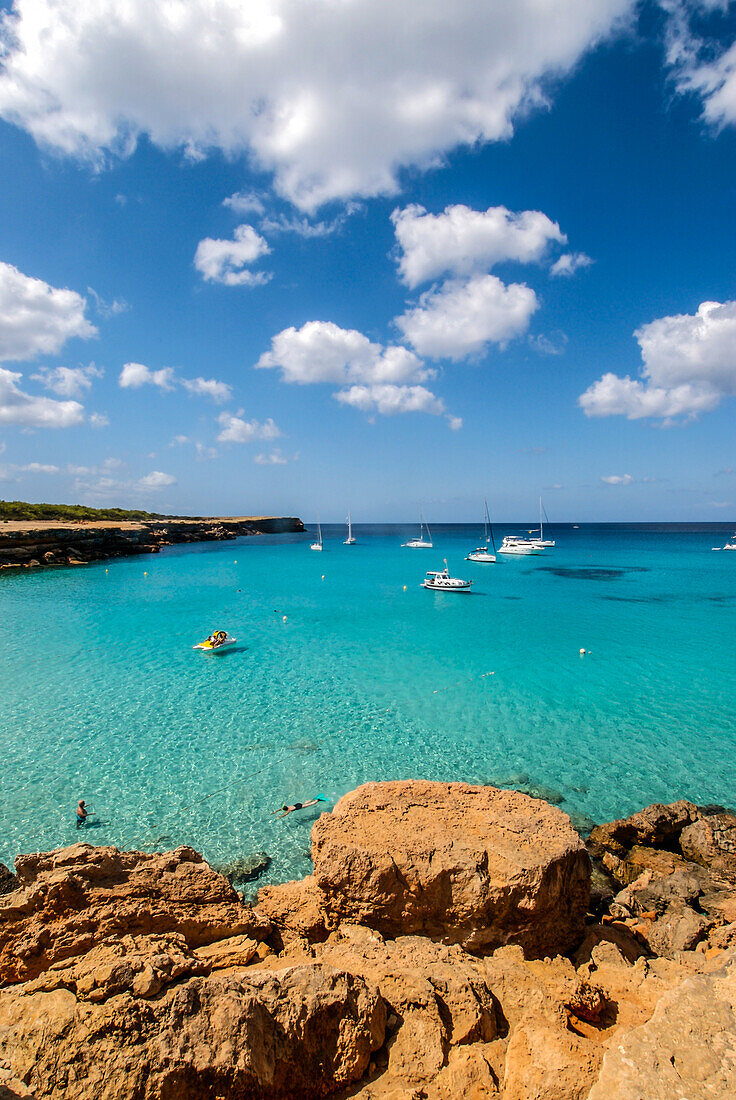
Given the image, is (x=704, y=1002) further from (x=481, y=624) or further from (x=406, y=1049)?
(x=481, y=624)

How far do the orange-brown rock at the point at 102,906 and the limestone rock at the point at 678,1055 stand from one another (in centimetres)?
481

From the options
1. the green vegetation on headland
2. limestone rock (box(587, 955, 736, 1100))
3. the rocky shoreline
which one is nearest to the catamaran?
limestone rock (box(587, 955, 736, 1100))

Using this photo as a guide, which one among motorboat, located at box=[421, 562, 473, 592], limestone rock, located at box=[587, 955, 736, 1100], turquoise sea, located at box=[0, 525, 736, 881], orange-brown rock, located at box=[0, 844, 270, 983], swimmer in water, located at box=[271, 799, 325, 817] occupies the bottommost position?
swimmer in water, located at box=[271, 799, 325, 817]

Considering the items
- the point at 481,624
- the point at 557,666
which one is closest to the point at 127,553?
the point at 481,624

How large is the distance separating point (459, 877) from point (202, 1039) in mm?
3945

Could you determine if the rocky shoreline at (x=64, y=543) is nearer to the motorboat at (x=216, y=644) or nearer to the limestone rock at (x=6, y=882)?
the motorboat at (x=216, y=644)

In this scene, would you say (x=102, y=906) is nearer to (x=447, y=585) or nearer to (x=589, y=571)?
(x=447, y=585)

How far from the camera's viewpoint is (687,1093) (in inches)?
145

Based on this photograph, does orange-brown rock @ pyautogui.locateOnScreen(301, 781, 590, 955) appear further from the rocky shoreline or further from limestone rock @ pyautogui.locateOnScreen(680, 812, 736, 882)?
the rocky shoreline

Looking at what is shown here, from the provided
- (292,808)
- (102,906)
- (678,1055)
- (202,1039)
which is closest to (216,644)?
(292,808)

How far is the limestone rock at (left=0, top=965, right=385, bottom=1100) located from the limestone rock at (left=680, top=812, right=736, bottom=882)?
34.3 ft

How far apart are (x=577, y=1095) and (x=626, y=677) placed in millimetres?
23512

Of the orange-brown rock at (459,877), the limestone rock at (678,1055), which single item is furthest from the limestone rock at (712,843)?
Result: the limestone rock at (678,1055)

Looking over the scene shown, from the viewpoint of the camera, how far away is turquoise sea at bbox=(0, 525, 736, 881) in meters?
13.9
